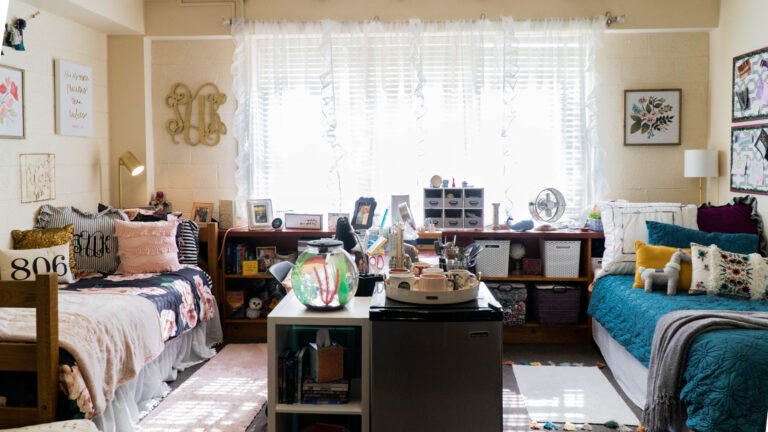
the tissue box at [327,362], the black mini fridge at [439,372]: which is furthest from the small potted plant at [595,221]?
the tissue box at [327,362]

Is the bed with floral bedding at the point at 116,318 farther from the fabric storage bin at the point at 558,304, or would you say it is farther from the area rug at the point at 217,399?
the fabric storage bin at the point at 558,304

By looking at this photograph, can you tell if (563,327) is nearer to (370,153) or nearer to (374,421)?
(370,153)

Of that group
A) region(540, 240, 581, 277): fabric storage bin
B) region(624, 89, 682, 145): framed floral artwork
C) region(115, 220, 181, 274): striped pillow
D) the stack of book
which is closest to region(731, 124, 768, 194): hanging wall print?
region(624, 89, 682, 145): framed floral artwork

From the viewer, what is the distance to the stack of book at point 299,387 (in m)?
2.55

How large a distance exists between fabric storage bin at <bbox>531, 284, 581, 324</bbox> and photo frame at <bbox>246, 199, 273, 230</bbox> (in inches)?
80.5

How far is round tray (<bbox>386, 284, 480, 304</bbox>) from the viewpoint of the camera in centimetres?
251

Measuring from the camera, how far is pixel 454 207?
4957mm

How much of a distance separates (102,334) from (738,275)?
3.31m

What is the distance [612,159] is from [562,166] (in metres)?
0.41

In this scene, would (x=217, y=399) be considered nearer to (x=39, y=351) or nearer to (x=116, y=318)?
(x=116, y=318)

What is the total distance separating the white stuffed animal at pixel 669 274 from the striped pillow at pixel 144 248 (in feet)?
9.69

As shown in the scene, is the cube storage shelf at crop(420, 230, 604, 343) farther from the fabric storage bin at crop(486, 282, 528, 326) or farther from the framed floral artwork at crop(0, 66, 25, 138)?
the framed floral artwork at crop(0, 66, 25, 138)

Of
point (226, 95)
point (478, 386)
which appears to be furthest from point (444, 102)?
point (478, 386)

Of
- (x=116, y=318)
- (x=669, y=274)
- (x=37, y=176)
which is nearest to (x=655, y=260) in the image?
(x=669, y=274)
